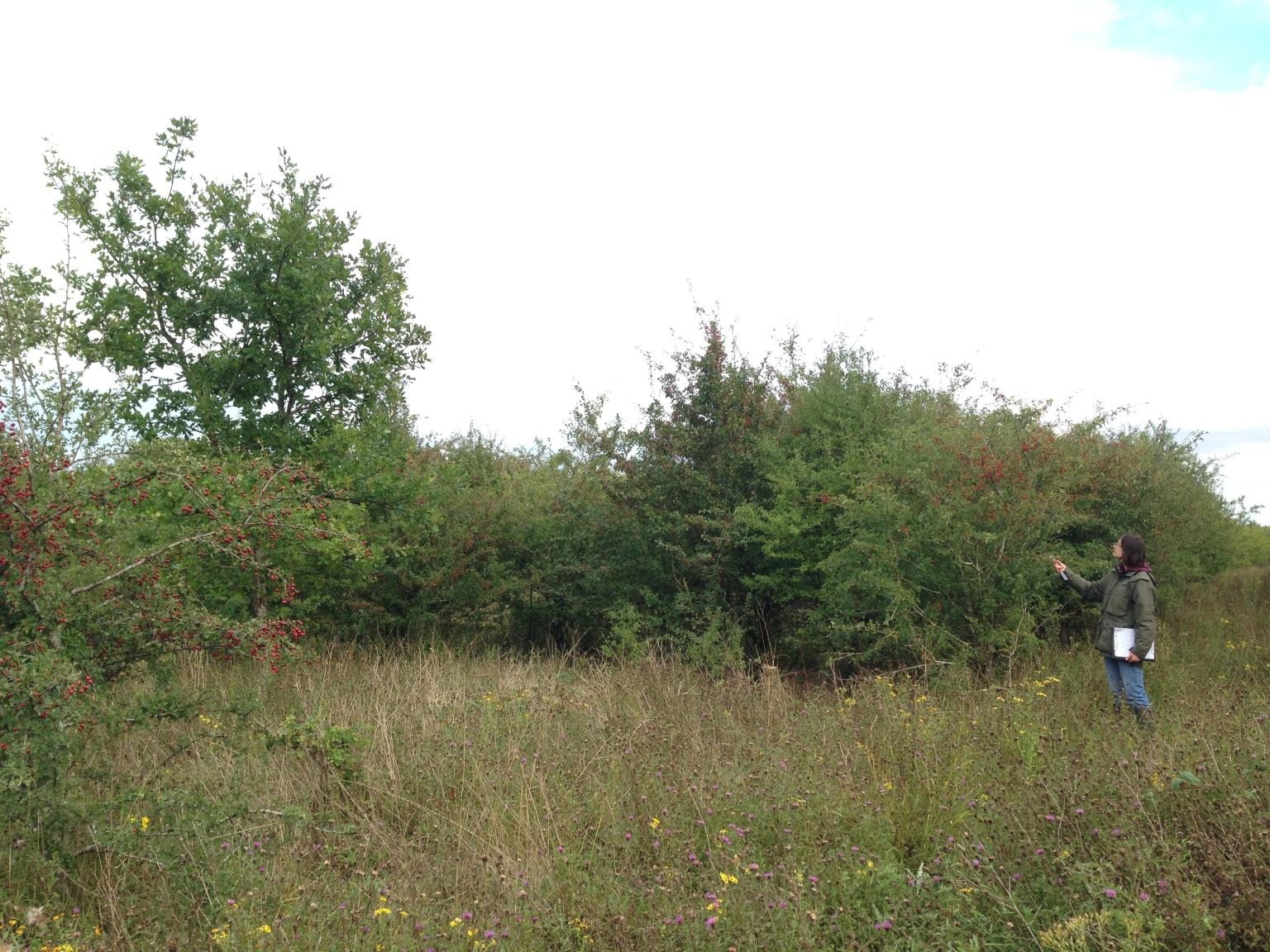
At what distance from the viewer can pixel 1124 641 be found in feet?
24.6

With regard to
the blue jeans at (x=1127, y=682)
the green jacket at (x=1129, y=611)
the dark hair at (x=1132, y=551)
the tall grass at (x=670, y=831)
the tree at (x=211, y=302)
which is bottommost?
the tall grass at (x=670, y=831)

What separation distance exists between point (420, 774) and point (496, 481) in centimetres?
1145

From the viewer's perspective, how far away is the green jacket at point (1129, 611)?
7.39 m

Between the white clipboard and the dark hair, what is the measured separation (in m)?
0.61

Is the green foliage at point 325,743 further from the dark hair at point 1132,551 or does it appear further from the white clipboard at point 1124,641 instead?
the dark hair at point 1132,551

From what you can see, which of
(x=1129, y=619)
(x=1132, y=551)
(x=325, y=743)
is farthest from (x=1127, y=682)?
(x=325, y=743)

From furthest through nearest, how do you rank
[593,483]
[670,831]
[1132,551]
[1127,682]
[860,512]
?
[593,483] < [860,512] < [1132,551] < [1127,682] < [670,831]

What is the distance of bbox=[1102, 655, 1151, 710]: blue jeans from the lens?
24.2 ft

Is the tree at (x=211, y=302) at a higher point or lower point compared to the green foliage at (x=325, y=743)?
higher

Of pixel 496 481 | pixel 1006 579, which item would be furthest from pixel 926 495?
pixel 496 481

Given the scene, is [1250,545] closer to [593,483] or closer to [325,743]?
[593,483]

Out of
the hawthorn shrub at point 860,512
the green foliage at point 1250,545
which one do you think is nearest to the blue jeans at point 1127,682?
the hawthorn shrub at point 860,512

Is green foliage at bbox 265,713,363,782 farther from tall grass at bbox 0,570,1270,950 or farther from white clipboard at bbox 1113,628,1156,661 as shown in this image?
white clipboard at bbox 1113,628,1156,661

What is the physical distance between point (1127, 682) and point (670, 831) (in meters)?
4.73
